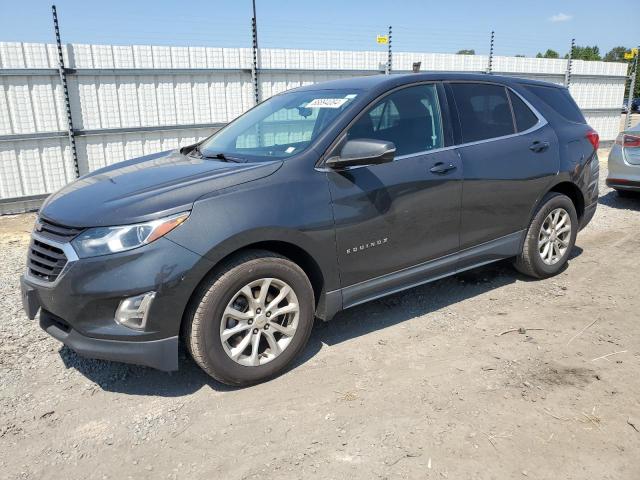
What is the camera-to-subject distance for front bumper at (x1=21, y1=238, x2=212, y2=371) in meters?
2.71

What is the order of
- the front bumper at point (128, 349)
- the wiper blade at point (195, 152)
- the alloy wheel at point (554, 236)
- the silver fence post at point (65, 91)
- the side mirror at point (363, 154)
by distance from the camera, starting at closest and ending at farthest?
the front bumper at point (128, 349), the side mirror at point (363, 154), the wiper blade at point (195, 152), the alloy wheel at point (554, 236), the silver fence post at point (65, 91)

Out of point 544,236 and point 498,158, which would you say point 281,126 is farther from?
point 544,236

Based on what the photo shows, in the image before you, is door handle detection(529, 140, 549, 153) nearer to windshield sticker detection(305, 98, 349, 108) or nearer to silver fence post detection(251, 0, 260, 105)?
windshield sticker detection(305, 98, 349, 108)

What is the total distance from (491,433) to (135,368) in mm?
2242

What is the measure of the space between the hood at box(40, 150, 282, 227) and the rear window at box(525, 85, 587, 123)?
2.86m

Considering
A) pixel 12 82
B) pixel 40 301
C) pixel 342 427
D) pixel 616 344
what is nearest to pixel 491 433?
pixel 342 427

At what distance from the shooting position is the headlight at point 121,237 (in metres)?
2.73

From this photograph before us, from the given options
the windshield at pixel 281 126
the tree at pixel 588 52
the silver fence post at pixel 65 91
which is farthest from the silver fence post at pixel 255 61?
the tree at pixel 588 52

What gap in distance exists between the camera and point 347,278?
11.3 feet

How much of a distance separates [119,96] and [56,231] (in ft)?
21.1

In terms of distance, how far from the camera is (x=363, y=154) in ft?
10.6

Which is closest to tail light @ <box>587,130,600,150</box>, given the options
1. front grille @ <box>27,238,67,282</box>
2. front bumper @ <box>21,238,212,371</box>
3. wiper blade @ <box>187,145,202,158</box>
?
wiper blade @ <box>187,145,202,158</box>

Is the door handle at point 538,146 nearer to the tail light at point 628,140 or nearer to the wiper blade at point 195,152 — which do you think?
the wiper blade at point 195,152

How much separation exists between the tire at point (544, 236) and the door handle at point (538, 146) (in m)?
0.43
